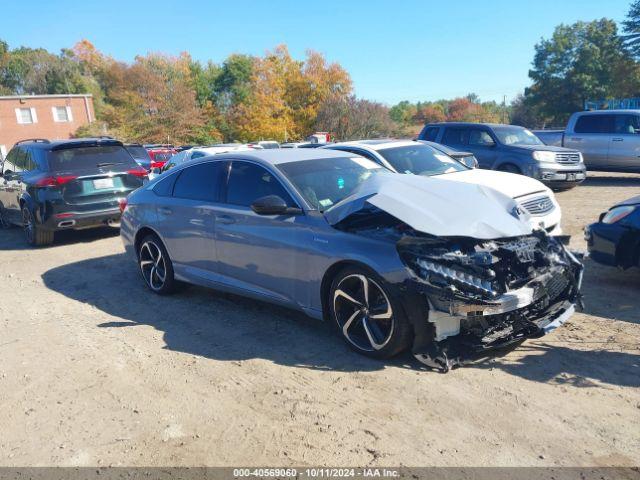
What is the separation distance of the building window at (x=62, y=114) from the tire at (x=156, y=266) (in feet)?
159

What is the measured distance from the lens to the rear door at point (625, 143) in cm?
1450

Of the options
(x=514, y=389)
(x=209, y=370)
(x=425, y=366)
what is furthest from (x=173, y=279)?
(x=514, y=389)

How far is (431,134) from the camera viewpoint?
13.6 metres

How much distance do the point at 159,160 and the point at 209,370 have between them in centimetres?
1954

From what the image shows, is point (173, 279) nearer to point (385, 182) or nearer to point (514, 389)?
point (385, 182)

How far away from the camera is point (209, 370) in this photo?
423 centimetres

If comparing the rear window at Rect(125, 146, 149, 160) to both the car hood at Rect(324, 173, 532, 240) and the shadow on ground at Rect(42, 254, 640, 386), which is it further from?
Answer: the car hood at Rect(324, 173, 532, 240)

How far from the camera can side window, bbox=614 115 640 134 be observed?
14594mm

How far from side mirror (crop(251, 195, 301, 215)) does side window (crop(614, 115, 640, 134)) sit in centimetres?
1371

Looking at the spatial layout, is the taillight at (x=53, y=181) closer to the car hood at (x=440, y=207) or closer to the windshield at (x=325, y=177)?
the windshield at (x=325, y=177)

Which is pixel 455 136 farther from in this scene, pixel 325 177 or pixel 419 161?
pixel 325 177

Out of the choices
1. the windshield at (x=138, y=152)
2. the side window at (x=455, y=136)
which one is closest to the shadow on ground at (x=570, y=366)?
Answer: the side window at (x=455, y=136)

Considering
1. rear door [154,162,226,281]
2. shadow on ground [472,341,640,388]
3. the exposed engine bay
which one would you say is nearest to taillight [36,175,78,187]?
rear door [154,162,226,281]

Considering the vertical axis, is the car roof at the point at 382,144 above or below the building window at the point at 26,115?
below
